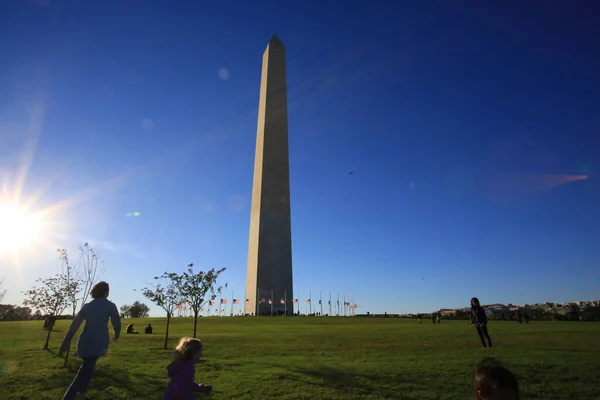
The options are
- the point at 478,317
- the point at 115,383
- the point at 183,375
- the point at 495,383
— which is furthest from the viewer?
the point at 478,317

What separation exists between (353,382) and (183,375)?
5.39 metres

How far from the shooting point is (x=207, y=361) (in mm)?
11641

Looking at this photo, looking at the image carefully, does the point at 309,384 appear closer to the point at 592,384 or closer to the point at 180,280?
the point at 592,384

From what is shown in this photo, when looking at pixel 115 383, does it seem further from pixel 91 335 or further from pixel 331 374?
pixel 331 374

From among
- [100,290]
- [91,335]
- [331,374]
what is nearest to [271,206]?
[331,374]

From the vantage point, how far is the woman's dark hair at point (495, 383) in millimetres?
2400

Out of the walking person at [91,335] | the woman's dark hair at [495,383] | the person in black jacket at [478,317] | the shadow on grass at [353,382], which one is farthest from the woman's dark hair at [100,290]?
the person in black jacket at [478,317]

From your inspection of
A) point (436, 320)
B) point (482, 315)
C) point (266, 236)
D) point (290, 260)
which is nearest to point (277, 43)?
point (266, 236)

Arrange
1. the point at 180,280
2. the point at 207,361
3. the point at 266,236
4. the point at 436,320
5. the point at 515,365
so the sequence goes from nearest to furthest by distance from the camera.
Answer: the point at 515,365, the point at 207,361, the point at 180,280, the point at 436,320, the point at 266,236

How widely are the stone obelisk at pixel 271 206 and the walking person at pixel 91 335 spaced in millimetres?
49021

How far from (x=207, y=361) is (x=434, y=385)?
6.82 metres

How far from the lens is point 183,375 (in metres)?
4.05

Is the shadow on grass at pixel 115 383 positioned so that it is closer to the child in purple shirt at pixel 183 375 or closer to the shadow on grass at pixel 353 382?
the shadow on grass at pixel 353 382

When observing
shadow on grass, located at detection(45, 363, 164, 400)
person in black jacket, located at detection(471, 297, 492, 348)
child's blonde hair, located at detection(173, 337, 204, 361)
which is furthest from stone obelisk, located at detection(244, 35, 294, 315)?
child's blonde hair, located at detection(173, 337, 204, 361)
